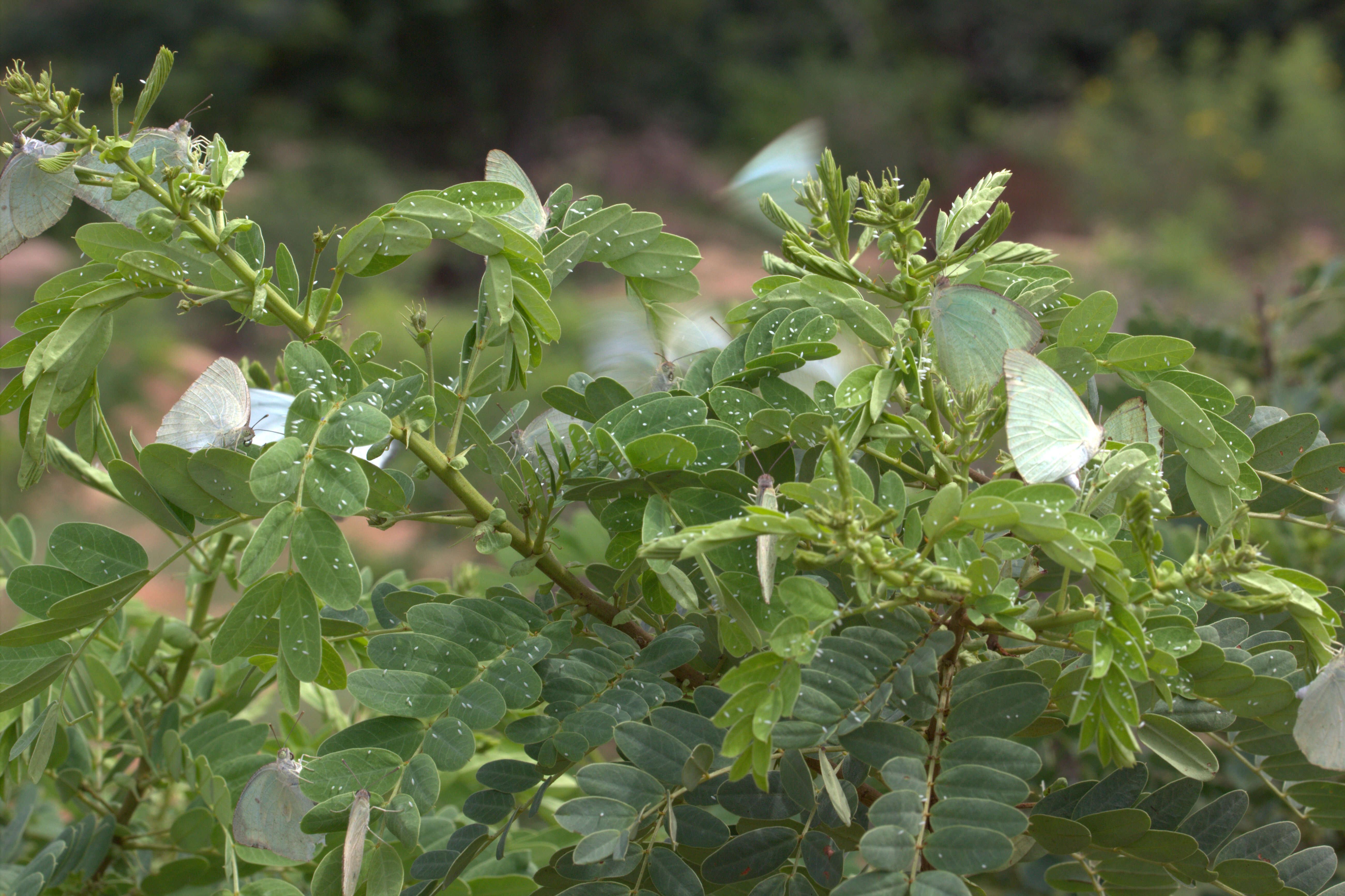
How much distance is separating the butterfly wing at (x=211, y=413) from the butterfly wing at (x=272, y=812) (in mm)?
184

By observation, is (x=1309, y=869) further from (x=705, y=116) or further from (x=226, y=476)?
(x=705, y=116)

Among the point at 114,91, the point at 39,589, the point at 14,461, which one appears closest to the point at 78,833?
the point at 39,589

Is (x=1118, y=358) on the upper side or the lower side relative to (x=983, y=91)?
lower

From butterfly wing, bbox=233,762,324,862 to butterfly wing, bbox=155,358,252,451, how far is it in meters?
0.18

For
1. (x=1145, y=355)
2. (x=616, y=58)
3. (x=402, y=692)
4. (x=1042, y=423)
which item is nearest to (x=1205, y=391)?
(x=1145, y=355)

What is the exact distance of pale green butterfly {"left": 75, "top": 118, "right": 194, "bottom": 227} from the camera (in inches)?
20.7

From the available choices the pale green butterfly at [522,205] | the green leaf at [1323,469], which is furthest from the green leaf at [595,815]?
the green leaf at [1323,469]

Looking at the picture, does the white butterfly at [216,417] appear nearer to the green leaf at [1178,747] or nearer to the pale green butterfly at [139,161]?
the pale green butterfly at [139,161]

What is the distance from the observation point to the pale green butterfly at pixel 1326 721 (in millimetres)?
455

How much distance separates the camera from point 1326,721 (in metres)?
0.46

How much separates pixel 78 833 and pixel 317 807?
0.32 m

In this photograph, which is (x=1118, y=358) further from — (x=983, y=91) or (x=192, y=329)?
(x=983, y=91)

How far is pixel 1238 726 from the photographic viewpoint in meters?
0.57

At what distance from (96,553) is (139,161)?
0.76 ft
